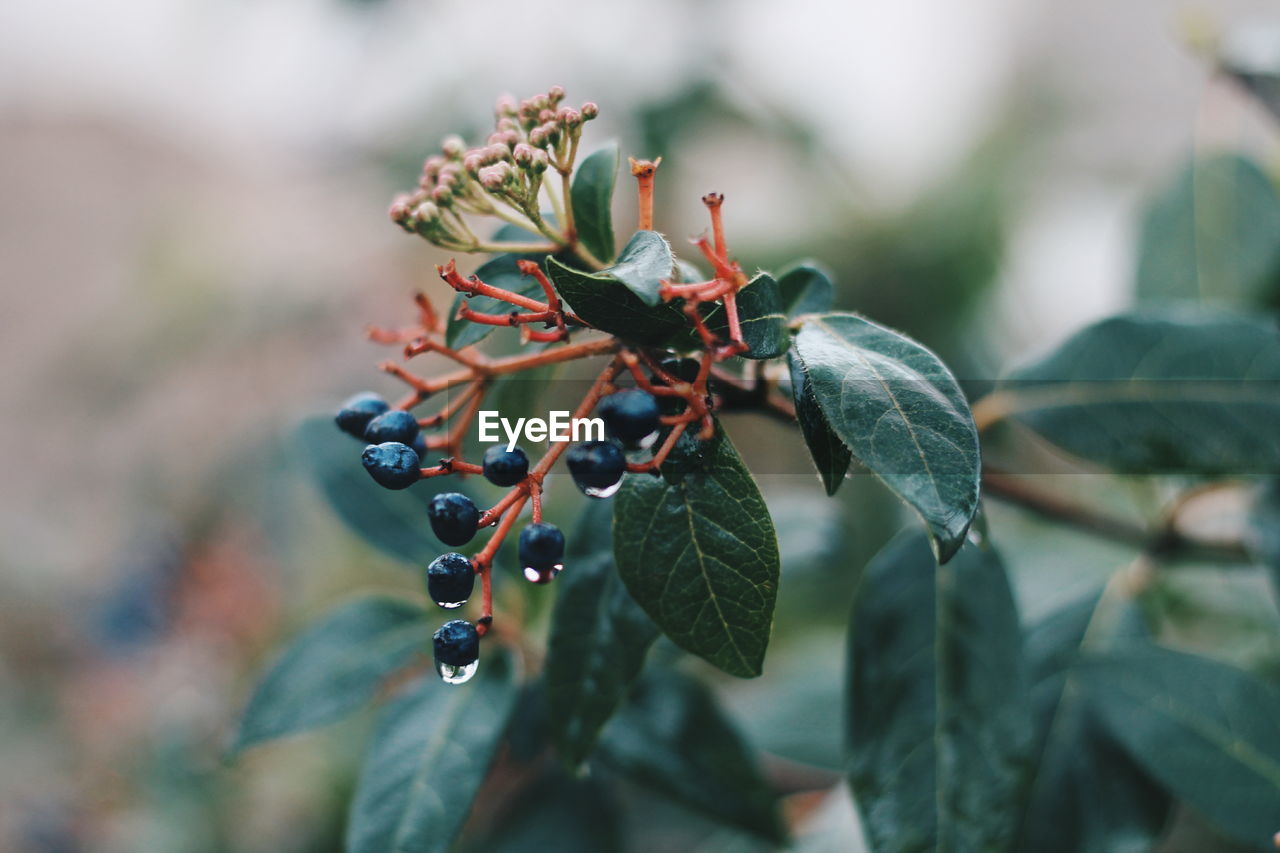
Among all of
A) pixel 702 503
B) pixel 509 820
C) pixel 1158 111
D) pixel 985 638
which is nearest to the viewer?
pixel 702 503

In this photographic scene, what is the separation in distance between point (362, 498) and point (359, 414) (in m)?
0.32

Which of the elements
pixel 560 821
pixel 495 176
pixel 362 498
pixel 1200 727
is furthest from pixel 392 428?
pixel 1200 727

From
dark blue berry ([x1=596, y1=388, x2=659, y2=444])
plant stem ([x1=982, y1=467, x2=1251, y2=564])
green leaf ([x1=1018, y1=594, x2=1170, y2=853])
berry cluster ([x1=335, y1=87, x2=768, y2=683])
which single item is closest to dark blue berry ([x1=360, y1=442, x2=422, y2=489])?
berry cluster ([x1=335, y1=87, x2=768, y2=683])

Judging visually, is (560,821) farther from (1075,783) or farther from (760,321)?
(760,321)

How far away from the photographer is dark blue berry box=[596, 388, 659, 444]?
15.0 inches

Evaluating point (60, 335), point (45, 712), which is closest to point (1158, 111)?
point (45, 712)

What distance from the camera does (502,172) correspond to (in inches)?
16.6

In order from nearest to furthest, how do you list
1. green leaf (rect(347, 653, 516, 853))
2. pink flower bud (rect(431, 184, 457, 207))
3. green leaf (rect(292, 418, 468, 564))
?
pink flower bud (rect(431, 184, 457, 207))
green leaf (rect(347, 653, 516, 853))
green leaf (rect(292, 418, 468, 564))

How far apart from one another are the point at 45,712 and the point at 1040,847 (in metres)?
2.16

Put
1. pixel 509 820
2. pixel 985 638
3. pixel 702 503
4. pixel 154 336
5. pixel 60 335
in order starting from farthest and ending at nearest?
pixel 60 335 → pixel 154 336 → pixel 509 820 → pixel 985 638 → pixel 702 503

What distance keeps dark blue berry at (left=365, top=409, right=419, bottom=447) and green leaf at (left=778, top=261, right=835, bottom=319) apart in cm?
23

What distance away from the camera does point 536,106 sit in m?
0.47

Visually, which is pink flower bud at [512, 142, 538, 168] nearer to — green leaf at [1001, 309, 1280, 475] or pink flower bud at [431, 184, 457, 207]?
pink flower bud at [431, 184, 457, 207]

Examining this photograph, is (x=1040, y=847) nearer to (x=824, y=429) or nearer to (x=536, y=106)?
(x=824, y=429)
